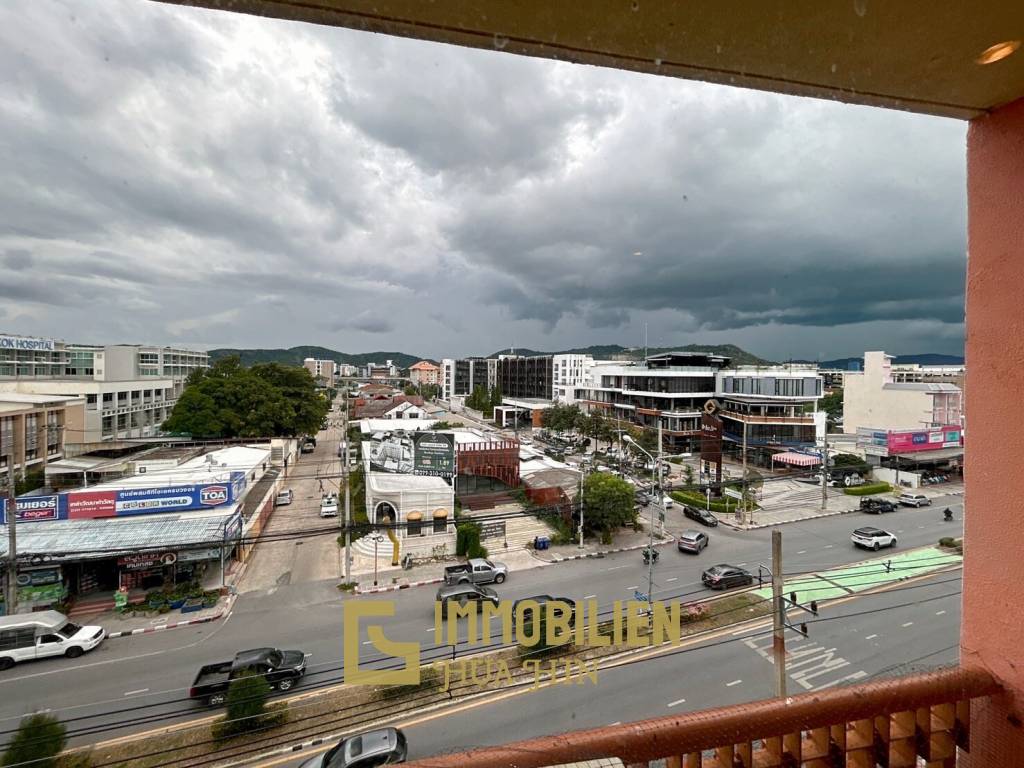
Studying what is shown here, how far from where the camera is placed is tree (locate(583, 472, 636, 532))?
1252cm

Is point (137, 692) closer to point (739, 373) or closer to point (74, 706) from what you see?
point (74, 706)

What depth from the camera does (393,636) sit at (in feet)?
26.0

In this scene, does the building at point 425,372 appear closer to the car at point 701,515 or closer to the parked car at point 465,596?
the car at point 701,515

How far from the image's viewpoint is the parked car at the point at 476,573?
33.1 feet

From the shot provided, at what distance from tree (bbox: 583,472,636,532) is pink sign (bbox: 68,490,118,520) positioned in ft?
35.3

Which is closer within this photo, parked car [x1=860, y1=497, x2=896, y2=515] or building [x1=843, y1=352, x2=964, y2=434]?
parked car [x1=860, y1=497, x2=896, y2=515]

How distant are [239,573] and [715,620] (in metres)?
10.0

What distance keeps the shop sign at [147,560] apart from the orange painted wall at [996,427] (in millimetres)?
11979

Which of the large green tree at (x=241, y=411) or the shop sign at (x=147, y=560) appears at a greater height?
the large green tree at (x=241, y=411)

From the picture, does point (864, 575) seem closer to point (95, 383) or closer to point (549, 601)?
point (549, 601)

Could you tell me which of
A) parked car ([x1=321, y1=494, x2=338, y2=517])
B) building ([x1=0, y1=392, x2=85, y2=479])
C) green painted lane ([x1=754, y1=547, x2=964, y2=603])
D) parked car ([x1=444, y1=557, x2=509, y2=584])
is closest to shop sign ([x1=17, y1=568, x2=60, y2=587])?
parked car ([x1=321, y1=494, x2=338, y2=517])

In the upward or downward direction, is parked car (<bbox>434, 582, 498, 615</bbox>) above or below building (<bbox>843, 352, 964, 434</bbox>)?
below

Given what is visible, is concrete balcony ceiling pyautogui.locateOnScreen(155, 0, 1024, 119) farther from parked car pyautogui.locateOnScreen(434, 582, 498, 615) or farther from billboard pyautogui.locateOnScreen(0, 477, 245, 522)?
billboard pyautogui.locateOnScreen(0, 477, 245, 522)

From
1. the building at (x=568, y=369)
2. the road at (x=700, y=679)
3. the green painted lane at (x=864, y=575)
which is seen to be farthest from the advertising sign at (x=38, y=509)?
the building at (x=568, y=369)
